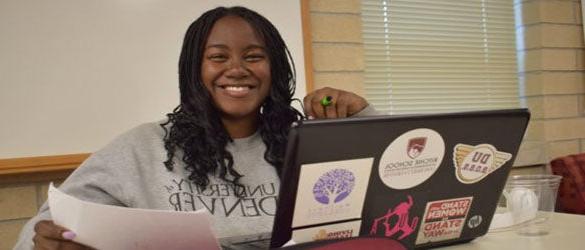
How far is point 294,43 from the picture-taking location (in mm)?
2002

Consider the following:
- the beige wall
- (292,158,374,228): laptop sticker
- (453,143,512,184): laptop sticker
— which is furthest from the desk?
the beige wall

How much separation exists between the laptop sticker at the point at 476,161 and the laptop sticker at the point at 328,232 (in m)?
0.17

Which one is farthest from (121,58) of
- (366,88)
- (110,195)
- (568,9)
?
(568,9)

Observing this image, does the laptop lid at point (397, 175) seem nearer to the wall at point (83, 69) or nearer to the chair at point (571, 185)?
the wall at point (83, 69)

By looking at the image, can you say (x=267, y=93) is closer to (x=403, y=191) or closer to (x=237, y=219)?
(x=237, y=219)

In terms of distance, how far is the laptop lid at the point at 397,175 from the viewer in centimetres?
62

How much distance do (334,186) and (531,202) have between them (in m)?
0.56

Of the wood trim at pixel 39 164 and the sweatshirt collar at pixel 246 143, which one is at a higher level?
the sweatshirt collar at pixel 246 143

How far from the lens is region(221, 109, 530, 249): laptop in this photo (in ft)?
2.04

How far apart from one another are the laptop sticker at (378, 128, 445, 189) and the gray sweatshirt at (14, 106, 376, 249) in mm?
465

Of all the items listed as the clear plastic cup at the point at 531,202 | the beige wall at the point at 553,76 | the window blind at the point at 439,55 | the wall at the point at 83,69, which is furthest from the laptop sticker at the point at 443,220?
the beige wall at the point at 553,76

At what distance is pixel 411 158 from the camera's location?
69 centimetres

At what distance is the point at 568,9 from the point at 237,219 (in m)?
2.49

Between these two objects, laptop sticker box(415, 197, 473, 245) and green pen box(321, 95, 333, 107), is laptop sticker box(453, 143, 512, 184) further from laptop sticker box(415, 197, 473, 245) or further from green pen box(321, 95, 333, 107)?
green pen box(321, 95, 333, 107)
